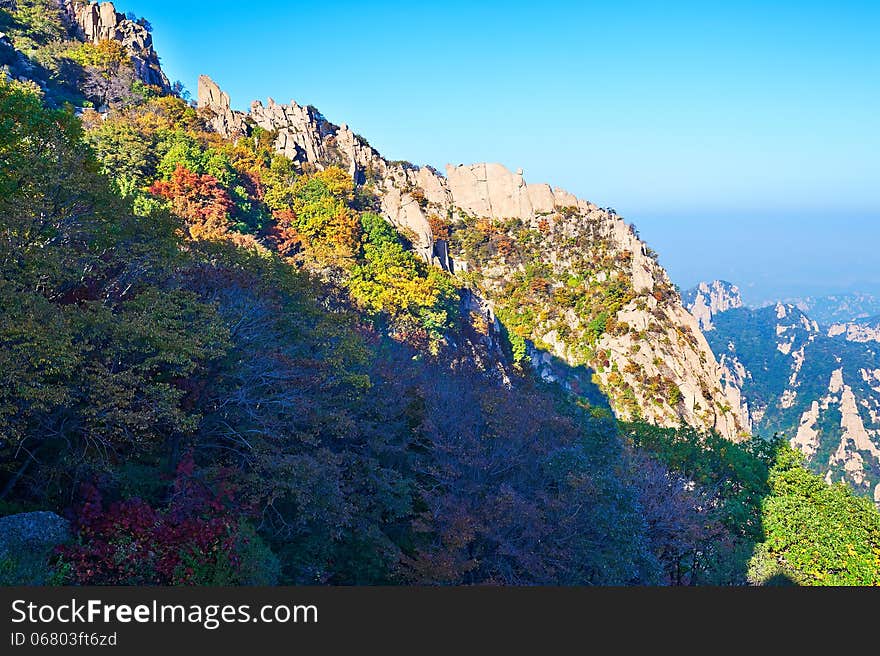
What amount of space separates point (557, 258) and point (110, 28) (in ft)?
182

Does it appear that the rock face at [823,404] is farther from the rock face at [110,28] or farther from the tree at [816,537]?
the rock face at [110,28]

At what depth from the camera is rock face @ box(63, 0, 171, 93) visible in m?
64.1

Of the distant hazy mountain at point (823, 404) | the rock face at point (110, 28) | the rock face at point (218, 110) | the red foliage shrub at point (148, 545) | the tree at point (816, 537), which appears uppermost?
the rock face at point (110, 28)

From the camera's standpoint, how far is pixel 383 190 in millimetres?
72812

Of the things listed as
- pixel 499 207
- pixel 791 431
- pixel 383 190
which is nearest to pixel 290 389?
pixel 383 190

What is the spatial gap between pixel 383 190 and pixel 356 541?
6113 centimetres

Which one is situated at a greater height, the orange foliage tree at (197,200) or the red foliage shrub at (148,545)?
the orange foliage tree at (197,200)

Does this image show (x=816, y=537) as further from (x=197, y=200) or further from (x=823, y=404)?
(x=823, y=404)

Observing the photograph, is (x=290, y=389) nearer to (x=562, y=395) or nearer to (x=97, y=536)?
(x=97, y=536)

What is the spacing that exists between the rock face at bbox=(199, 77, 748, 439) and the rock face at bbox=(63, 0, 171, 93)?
6.67m

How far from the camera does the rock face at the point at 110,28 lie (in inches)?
2522

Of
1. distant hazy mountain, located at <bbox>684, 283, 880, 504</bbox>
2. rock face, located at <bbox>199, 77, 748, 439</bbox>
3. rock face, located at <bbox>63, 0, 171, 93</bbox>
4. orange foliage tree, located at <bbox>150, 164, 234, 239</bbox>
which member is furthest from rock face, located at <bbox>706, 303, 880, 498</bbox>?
rock face, located at <bbox>63, 0, 171, 93</bbox>

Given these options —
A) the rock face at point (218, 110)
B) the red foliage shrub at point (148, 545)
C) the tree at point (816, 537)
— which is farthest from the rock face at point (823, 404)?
the red foliage shrub at point (148, 545)

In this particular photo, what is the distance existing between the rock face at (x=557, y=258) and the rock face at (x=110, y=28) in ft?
21.9
